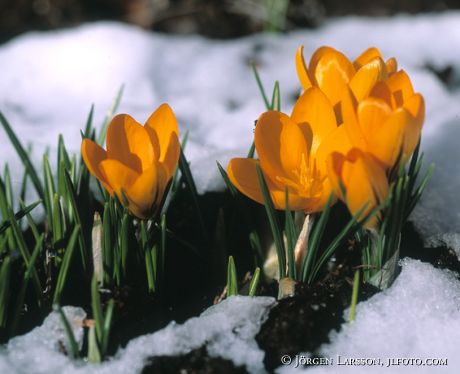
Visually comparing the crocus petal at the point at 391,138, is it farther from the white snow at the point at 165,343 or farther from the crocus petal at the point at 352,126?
the white snow at the point at 165,343

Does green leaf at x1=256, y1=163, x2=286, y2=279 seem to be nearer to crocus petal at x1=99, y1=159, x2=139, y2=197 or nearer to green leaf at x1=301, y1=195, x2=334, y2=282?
green leaf at x1=301, y1=195, x2=334, y2=282

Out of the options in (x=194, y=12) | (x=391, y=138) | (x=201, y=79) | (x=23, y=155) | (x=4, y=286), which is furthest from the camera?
(x=194, y=12)

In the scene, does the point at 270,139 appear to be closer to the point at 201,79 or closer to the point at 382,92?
the point at 382,92

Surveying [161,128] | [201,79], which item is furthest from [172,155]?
[201,79]

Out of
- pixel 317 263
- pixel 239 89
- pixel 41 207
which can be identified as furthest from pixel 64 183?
pixel 239 89

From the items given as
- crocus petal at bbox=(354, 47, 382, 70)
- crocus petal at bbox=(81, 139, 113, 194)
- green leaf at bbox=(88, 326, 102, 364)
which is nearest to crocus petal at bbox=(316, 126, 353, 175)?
crocus petal at bbox=(354, 47, 382, 70)

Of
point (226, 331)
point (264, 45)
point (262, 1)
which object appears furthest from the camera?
point (262, 1)

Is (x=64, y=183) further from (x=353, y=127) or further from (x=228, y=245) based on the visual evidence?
(x=353, y=127)
